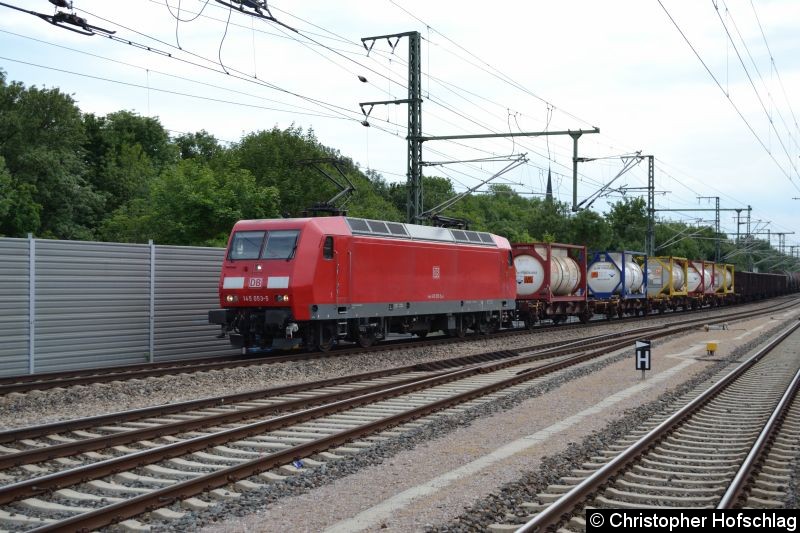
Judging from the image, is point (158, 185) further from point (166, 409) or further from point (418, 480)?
point (418, 480)

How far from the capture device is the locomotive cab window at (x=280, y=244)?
18.5m

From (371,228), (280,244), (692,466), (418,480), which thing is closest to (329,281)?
(280,244)

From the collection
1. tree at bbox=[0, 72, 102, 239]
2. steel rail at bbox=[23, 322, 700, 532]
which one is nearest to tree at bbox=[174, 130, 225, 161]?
tree at bbox=[0, 72, 102, 239]

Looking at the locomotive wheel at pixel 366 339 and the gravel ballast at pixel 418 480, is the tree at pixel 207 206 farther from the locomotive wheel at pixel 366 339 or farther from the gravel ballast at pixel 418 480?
the gravel ballast at pixel 418 480

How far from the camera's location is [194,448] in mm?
9227

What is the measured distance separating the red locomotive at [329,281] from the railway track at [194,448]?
3.66 meters

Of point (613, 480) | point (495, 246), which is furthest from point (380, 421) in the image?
point (495, 246)

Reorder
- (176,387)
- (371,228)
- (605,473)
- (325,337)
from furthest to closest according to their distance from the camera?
(371,228)
(325,337)
(176,387)
(605,473)

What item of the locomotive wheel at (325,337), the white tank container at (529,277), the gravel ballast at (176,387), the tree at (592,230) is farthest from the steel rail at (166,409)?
the tree at (592,230)

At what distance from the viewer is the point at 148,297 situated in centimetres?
1848

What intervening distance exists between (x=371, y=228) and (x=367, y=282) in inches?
54.4

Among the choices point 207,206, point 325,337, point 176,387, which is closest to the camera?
point 176,387

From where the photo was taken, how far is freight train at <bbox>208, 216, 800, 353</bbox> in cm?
1838

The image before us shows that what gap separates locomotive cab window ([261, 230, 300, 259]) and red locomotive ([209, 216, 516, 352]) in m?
0.02
